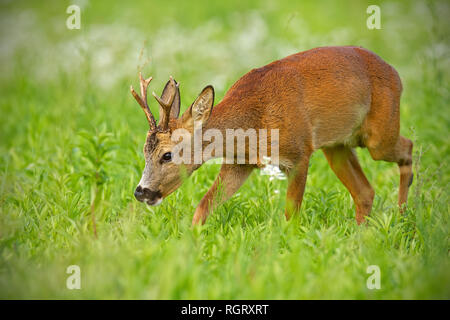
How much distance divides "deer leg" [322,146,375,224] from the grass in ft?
0.45

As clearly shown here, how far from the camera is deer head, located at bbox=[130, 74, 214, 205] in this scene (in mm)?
4594

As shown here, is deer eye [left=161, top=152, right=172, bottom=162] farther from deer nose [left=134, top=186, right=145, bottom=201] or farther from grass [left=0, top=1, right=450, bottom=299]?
grass [left=0, top=1, right=450, bottom=299]

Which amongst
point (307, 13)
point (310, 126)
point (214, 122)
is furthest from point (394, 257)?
point (307, 13)

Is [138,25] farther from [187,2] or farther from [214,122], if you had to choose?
[214,122]

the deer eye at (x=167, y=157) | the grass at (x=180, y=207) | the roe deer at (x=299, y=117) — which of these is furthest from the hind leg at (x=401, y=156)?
the deer eye at (x=167, y=157)

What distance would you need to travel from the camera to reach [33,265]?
12.8 ft

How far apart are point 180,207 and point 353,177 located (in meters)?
1.63

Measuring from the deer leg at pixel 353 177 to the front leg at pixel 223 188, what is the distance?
39.0 inches

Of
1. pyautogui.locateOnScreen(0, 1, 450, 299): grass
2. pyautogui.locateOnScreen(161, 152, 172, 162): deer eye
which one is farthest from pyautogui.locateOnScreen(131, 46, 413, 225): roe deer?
pyautogui.locateOnScreen(0, 1, 450, 299): grass

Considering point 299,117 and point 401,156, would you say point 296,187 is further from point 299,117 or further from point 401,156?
point 401,156

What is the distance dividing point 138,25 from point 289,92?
882 centimetres

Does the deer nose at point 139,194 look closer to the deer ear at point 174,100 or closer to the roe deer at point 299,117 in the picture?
the roe deer at point 299,117

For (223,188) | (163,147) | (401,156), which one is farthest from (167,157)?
(401,156)

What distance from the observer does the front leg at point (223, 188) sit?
4.82 m
